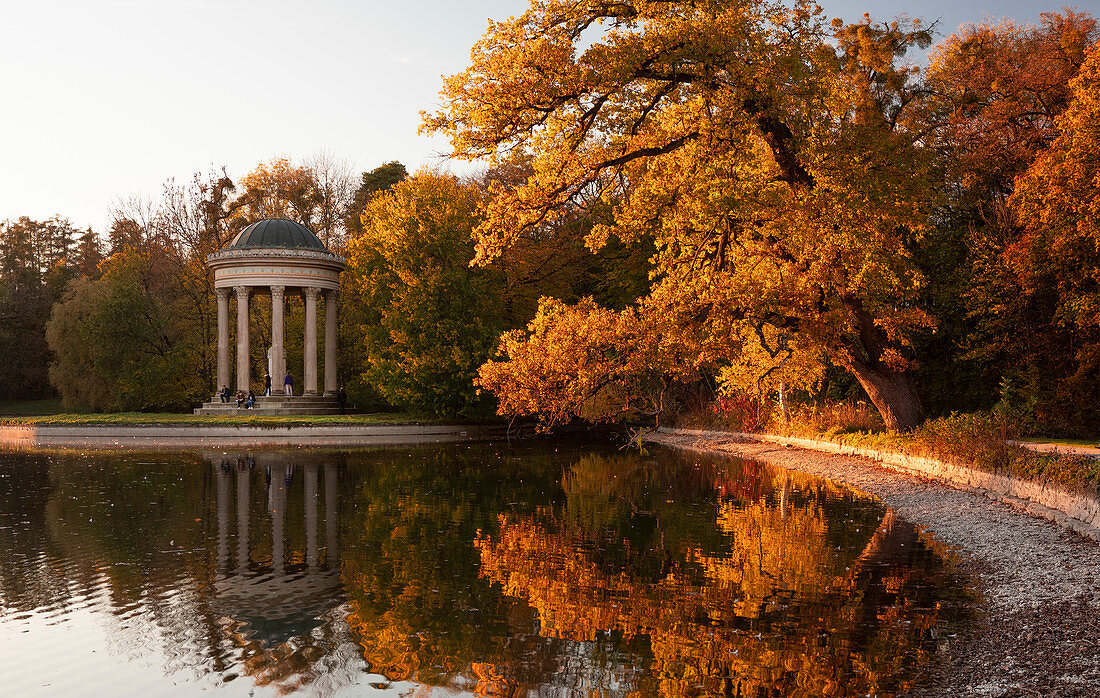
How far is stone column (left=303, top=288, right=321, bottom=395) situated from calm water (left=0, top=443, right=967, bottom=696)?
28.2m

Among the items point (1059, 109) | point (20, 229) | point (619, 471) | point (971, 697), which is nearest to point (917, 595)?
point (971, 697)

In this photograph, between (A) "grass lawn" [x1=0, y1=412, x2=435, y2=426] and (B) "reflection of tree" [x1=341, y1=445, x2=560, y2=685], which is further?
(A) "grass lawn" [x1=0, y1=412, x2=435, y2=426]

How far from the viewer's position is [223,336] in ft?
154

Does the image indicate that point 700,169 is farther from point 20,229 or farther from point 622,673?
point 20,229

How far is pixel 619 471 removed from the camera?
75.0 feet

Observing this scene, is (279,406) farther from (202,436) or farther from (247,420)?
(202,436)

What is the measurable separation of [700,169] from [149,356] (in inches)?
1701

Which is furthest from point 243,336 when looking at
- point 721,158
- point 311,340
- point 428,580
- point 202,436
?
point 428,580

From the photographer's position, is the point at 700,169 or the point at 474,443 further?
the point at 474,443

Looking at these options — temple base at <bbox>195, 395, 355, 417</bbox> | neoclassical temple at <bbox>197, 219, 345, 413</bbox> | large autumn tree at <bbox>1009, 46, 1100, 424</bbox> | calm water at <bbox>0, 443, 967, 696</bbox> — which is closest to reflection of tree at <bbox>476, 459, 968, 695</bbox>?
calm water at <bbox>0, 443, 967, 696</bbox>

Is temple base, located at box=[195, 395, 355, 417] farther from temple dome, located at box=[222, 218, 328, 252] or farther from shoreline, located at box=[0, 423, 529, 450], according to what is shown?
temple dome, located at box=[222, 218, 328, 252]

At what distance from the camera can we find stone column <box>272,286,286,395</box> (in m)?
45.4

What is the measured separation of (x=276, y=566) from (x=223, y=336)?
39270mm

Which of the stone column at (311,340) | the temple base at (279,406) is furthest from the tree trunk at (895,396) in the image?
the stone column at (311,340)
